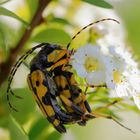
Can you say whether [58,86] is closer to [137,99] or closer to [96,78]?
[96,78]

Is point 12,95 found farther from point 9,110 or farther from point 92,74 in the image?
point 92,74

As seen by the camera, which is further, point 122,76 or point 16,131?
point 122,76

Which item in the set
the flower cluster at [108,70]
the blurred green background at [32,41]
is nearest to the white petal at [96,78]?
the flower cluster at [108,70]

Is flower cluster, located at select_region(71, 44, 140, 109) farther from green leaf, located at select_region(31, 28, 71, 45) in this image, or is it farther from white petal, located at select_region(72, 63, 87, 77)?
green leaf, located at select_region(31, 28, 71, 45)

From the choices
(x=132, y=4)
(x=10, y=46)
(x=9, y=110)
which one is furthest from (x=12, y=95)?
(x=132, y=4)

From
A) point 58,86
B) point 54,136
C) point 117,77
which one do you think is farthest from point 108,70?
point 54,136

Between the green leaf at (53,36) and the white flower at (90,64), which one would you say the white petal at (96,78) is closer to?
the white flower at (90,64)
